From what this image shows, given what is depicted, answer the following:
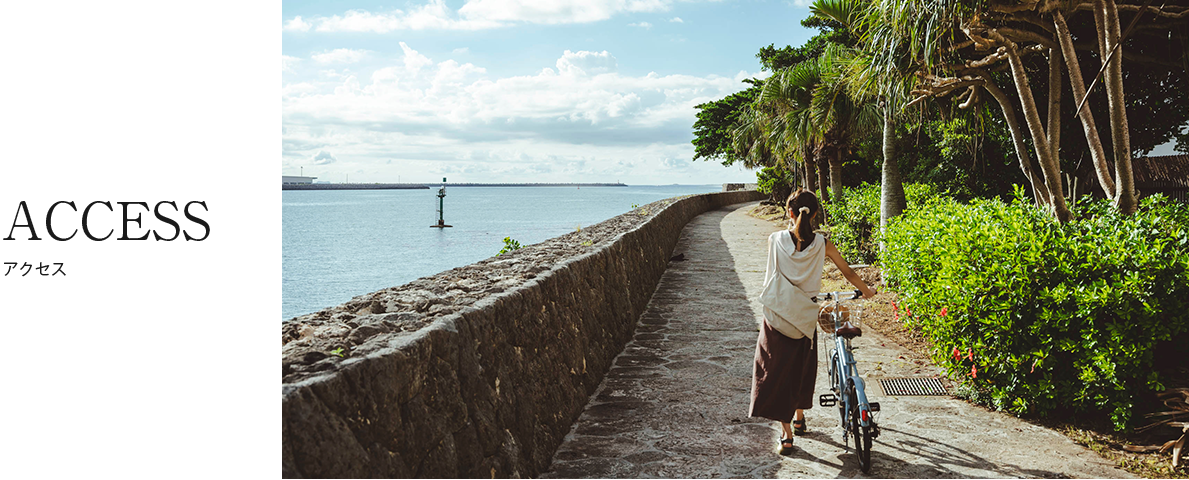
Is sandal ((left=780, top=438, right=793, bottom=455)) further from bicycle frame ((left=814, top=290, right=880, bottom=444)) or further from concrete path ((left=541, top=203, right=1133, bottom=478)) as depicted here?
bicycle frame ((left=814, top=290, right=880, bottom=444))

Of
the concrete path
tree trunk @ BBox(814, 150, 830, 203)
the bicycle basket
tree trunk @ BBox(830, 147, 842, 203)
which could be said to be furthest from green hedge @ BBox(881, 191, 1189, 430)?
tree trunk @ BBox(814, 150, 830, 203)

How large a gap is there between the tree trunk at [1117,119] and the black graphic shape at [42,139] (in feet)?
26.6

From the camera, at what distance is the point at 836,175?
23.0m

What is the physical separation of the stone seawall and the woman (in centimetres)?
133

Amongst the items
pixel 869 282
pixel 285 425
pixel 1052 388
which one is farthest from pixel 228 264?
pixel 869 282

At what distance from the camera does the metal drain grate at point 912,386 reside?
607 cm

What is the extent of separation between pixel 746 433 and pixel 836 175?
19.2 m

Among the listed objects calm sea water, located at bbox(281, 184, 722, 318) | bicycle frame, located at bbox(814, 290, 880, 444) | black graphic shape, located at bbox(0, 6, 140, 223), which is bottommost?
calm sea water, located at bbox(281, 184, 722, 318)

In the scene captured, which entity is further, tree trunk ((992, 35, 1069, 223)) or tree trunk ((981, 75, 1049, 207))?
tree trunk ((981, 75, 1049, 207))

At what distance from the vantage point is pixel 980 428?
516 centimetres

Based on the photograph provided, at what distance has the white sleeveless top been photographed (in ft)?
15.1

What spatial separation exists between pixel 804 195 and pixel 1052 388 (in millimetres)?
2178

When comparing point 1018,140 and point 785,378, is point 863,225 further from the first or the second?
point 785,378

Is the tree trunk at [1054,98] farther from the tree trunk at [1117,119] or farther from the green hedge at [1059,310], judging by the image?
the green hedge at [1059,310]
